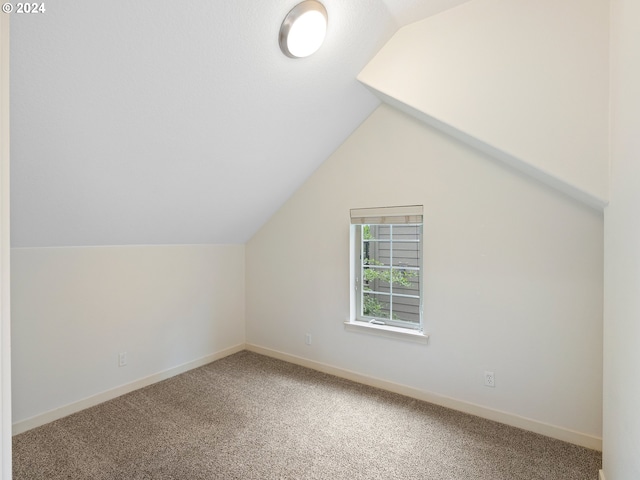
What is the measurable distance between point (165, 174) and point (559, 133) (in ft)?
7.91

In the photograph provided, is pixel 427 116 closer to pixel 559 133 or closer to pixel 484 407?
pixel 559 133

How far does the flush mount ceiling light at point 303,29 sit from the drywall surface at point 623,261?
53.5 inches

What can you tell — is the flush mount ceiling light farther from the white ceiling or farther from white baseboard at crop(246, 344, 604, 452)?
white baseboard at crop(246, 344, 604, 452)

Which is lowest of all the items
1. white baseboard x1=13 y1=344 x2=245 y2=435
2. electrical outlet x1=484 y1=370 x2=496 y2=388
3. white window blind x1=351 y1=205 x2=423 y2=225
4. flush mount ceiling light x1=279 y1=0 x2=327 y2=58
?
white baseboard x1=13 y1=344 x2=245 y2=435

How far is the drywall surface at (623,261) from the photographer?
4.32ft

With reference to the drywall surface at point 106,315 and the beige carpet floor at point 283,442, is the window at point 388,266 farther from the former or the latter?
the drywall surface at point 106,315

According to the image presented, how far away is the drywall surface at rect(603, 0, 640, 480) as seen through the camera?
1316 millimetres

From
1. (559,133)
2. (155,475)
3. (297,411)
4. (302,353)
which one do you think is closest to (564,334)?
(559,133)

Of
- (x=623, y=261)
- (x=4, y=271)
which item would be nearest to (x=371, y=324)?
(x=623, y=261)

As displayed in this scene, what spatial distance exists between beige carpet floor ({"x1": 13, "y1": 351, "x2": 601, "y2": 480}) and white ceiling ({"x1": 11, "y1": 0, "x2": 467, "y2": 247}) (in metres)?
1.32

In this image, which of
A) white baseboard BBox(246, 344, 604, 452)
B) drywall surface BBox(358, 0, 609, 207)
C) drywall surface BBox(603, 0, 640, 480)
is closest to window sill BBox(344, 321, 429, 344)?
white baseboard BBox(246, 344, 604, 452)

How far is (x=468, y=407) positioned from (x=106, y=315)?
290 centimetres

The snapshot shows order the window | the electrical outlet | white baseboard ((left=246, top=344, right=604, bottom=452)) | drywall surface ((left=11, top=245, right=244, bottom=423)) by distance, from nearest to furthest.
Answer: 1. white baseboard ((left=246, top=344, right=604, bottom=452))
2. drywall surface ((left=11, top=245, right=244, bottom=423))
3. the electrical outlet
4. the window

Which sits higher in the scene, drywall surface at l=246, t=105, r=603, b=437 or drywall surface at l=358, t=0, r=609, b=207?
drywall surface at l=358, t=0, r=609, b=207
